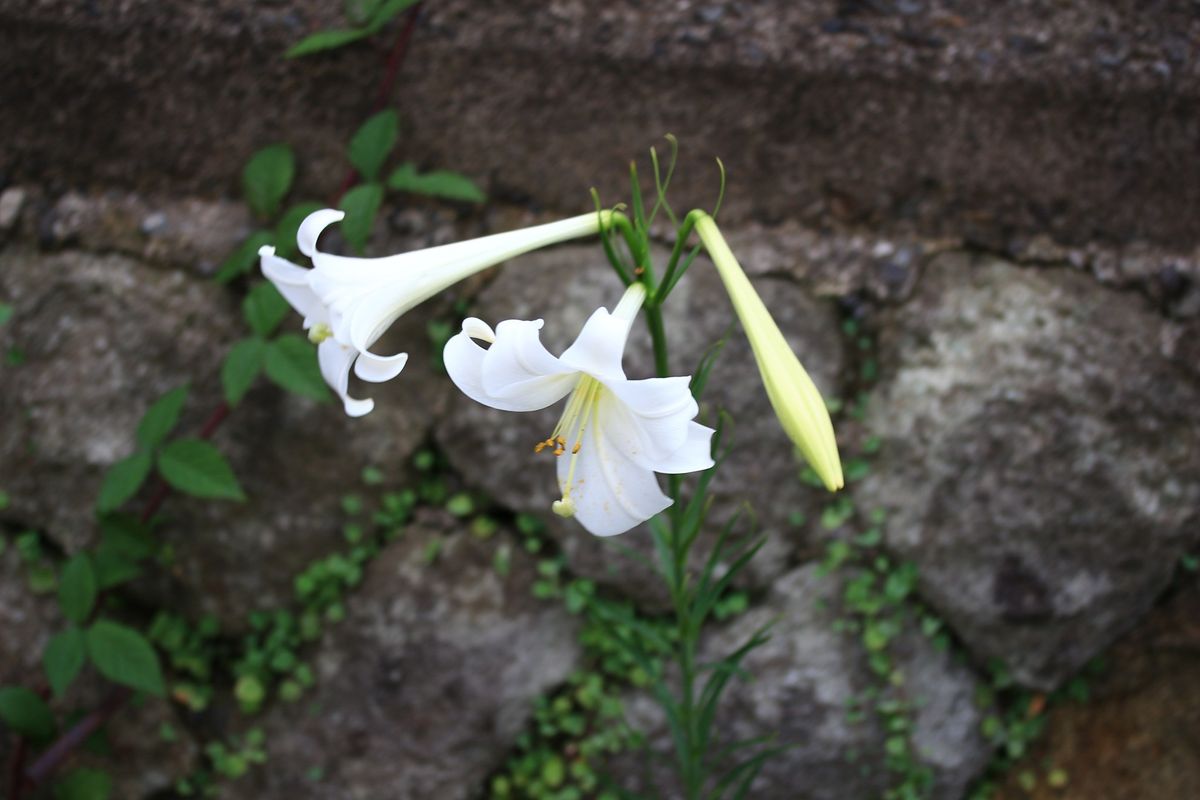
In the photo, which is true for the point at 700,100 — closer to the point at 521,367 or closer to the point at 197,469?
the point at 521,367

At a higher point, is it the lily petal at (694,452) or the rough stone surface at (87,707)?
the lily petal at (694,452)

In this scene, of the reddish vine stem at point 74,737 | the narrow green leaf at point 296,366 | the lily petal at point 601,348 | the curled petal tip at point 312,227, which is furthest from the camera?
the reddish vine stem at point 74,737

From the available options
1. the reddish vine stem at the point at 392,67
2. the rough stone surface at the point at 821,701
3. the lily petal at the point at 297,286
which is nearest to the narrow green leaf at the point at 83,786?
the rough stone surface at the point at 821,701

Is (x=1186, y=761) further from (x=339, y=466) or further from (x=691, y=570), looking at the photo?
(x=339, y=466)

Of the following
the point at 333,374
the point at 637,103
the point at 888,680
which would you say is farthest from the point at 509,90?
the point at 888,680

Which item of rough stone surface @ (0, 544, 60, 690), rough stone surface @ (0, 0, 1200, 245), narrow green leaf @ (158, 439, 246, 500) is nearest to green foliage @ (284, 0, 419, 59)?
rough stone surface @ (0, 0, 1200, 245)

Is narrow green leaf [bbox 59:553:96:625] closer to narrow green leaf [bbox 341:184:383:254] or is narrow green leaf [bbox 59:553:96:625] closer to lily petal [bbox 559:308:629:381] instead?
narrow green leaf [bbox 341:184:383:254]

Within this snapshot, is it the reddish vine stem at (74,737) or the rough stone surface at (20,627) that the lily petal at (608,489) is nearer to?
the reddish vine stem at (74,737)
